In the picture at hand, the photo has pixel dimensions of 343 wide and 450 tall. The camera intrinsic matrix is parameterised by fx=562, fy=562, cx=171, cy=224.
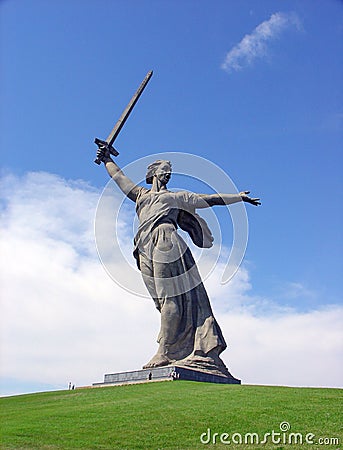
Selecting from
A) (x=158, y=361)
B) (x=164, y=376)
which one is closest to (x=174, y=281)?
(x=158, y=361)

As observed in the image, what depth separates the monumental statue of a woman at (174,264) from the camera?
68.2 ft

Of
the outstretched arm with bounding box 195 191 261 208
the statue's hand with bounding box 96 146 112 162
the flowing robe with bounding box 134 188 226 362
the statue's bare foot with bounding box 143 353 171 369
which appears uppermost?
the statue's hand with bounding box 96 146 112 162

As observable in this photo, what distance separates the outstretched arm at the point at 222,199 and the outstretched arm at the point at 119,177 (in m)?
2.76

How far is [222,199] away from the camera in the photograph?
2289 cm

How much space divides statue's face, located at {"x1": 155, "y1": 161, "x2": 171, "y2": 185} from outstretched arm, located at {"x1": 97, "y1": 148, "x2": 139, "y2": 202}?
1098mm

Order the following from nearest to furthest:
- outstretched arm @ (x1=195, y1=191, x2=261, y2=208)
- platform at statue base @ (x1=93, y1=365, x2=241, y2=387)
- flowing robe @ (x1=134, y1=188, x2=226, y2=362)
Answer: platform at statue base @ (x1=93, y1=365, x2=241, y2=387), flowing robe @ (x1=134, y1=188, x2=226, y2=362), outstretched arm @ (x1=195, y1=191, x2=261, y2=208)

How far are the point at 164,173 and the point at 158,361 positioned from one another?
25.3ft

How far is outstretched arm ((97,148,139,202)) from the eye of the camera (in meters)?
23.6

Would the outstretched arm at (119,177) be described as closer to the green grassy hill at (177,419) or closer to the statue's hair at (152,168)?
the statue's hair at (152,168)

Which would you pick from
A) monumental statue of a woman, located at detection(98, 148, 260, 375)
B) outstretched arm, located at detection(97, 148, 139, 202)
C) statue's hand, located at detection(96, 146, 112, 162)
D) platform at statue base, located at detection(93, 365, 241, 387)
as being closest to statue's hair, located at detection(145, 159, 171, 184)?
monumental statue of a woman, located at detection(98, 148, 260, 375)

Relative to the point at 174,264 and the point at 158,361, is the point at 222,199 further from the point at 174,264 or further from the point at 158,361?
the point at 158,361

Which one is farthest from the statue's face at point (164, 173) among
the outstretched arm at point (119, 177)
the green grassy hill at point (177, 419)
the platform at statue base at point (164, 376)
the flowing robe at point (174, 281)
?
A: the green grassy hill at point (177, 419)

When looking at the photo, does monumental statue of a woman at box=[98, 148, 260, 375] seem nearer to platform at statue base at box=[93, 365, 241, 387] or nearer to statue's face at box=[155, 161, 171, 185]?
statue's face at box=[155, 161, 171, 185]

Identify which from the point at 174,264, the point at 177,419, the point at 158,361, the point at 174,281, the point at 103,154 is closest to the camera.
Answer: the point at 177,419
